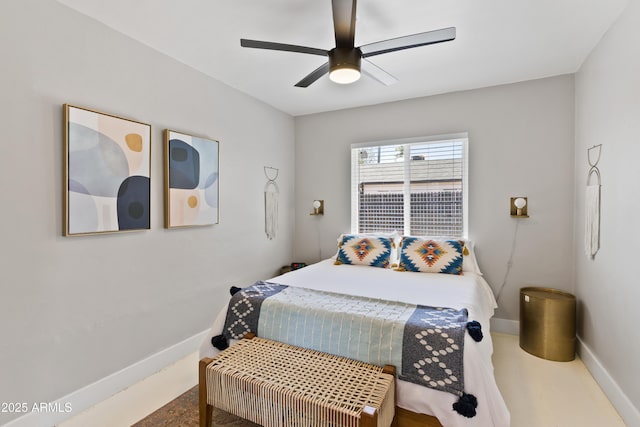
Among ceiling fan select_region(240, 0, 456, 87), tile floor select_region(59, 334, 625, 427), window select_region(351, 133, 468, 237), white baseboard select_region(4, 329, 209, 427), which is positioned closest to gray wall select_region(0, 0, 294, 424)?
white baseboard select_region(4, 329, 209, 427)

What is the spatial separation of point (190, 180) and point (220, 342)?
143cm

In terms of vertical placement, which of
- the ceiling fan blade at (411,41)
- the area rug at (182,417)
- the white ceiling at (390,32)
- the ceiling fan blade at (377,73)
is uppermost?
the white ceiling at (390,32)

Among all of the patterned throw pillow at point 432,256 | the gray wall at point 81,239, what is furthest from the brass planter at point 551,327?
the gray wall at point 81,239

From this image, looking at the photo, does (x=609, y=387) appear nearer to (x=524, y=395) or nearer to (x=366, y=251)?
(x=524, y=395)

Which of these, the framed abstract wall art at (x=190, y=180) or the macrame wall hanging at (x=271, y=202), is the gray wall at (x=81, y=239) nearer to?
the framed abstract wall art at (x=190, y=180)

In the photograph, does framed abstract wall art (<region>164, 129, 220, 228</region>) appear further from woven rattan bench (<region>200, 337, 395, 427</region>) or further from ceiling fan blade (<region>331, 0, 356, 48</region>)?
ceiling fan blade (<region>331, 0, 356, 48</region>)

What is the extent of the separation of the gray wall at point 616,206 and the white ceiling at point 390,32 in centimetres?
23

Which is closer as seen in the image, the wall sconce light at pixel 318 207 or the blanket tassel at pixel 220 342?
the blanket tassel at pixel 220 342

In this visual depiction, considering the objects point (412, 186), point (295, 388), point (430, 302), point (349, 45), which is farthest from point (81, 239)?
point (412, 186)

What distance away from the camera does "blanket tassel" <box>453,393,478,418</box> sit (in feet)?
4.70

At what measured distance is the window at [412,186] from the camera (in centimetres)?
342

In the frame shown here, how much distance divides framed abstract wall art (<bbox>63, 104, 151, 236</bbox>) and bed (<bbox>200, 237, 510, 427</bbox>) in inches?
39.9

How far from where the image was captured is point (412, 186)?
3.64 m

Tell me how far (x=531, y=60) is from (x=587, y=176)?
1.10 metres
